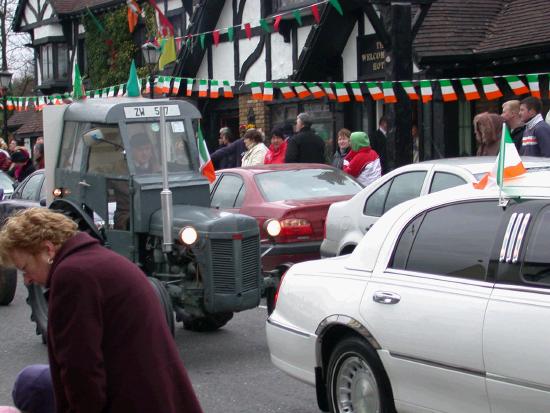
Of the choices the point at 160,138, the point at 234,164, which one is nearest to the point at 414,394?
the point at 160,138

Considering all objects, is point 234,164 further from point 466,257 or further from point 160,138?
point 466,257

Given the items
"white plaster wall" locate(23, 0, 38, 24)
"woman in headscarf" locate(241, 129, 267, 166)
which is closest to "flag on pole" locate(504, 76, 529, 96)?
"woman in headscarf" locate(241, 129, 267, 166)

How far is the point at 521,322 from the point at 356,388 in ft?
4.76

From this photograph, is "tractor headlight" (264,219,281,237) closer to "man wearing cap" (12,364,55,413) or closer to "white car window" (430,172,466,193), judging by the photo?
"white car window" (430,172,466,193)

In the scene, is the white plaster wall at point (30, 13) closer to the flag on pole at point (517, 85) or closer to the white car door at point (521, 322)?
the flag on pole at point (517, 85)

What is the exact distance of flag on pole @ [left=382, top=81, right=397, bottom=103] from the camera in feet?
49.9

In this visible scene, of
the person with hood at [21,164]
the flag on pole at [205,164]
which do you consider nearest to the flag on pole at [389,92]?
the flag on pole at [205,164]

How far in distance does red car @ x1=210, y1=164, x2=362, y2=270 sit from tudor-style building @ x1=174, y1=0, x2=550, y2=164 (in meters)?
3.21

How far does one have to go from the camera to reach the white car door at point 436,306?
524 centimetres

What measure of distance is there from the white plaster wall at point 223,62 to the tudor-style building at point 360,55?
0.02m

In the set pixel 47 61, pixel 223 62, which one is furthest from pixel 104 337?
pixel 47 61

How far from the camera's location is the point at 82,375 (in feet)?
12.0

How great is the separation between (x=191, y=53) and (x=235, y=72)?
151 cm

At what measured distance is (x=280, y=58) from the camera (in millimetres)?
22484
